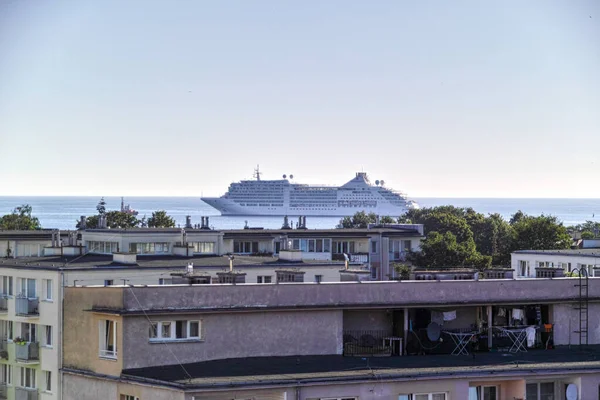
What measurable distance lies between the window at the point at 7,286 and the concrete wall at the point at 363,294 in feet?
50.5

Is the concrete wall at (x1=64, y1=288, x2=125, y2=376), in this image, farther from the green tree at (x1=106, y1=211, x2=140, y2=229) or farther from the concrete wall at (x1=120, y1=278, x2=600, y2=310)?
the green tree at (x1=106, y1=211, x2=140, y2=229)

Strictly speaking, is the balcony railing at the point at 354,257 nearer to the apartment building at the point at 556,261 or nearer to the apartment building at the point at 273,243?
the apartment building at the point at 273,243

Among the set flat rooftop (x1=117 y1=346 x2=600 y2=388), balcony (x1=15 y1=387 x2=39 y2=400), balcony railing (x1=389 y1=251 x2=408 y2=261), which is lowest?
balcony (x1=15 y1=387 x2=39 y2=400)

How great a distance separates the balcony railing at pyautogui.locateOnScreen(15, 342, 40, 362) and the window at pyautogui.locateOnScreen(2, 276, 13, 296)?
3.16 meters

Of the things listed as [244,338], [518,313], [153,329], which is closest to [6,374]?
[153,329]

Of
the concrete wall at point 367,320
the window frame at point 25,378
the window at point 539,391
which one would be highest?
the concrete wall at point 367,320

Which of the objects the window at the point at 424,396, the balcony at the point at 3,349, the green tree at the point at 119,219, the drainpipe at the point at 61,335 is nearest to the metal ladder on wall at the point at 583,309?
the window at the point at 424,396

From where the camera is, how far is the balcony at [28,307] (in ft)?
137

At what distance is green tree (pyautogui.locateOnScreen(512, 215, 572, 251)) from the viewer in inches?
4134

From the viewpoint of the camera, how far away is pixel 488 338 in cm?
3475

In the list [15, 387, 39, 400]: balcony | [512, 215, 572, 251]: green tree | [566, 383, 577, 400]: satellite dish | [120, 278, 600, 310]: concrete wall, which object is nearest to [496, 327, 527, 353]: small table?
[120, 278, 600, 310]: concrete wall

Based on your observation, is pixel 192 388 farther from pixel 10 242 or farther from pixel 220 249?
pixel 10 242

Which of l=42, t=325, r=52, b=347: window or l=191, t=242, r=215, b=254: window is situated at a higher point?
l=191, t=242, r=215, b=254: window

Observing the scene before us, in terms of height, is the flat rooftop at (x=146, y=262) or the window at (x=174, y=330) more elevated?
the flat rooftop at (x=146, y=262)
